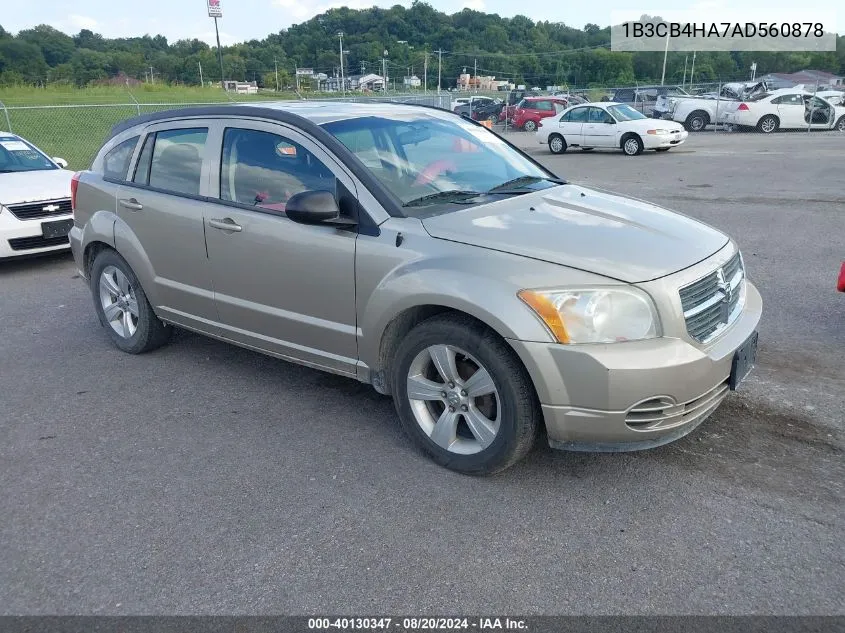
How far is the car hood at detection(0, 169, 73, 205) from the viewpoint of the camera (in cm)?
806

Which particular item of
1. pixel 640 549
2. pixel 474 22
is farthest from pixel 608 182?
pixel 474 22

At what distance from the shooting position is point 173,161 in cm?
487

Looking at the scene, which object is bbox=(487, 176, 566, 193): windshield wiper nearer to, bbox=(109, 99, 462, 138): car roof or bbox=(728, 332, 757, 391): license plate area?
bbox=(109, 99, 462, 138): car roof

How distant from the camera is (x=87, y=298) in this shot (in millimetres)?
7098

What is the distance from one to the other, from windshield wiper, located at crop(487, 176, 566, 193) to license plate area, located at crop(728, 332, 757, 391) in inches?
58.7

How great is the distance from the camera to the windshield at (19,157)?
9.09 m

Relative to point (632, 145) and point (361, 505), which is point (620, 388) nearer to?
point (361, 505)

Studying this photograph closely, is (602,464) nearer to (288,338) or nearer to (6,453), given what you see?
(288,338)

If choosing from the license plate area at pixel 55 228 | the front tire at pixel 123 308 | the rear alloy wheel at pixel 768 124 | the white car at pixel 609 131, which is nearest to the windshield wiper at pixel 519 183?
the front tire at pixel 123 308

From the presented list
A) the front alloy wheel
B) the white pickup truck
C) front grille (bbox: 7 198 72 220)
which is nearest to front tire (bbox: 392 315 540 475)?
the front alloy wheel

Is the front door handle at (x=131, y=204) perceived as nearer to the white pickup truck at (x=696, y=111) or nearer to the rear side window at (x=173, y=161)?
the rear side window at (x=173, y=161)

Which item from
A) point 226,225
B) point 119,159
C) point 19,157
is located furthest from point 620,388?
point 19,157

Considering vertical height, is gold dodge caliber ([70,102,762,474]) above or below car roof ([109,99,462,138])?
below

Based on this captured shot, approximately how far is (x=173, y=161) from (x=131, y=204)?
0.47 m
